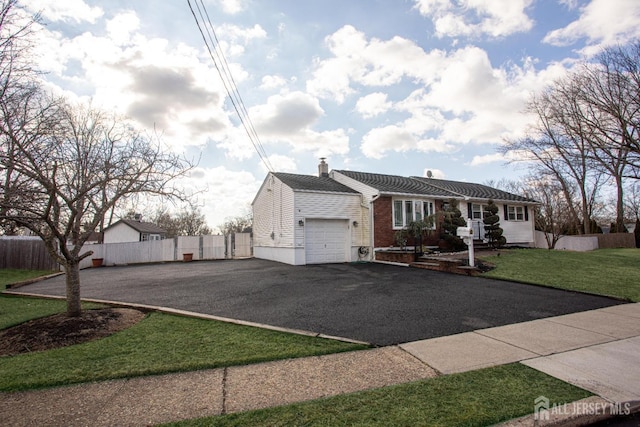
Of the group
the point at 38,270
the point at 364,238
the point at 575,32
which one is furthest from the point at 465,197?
the point at 38,270

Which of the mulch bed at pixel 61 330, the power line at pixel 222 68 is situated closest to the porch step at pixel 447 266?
the power line at pixel 222 68

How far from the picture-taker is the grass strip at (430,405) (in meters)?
2.69

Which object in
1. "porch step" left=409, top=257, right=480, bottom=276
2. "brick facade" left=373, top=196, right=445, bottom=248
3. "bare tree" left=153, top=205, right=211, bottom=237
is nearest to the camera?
"porch step" left=409, top=257, right=480, bottom=276

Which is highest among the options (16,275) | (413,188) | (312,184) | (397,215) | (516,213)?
(312,184)

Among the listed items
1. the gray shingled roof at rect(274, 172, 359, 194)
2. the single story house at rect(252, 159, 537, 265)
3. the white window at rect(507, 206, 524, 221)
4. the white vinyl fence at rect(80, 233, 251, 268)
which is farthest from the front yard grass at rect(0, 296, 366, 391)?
the white window at rect(507, 206, 524, 221)

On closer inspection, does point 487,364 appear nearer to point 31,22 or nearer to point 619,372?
point 619,372

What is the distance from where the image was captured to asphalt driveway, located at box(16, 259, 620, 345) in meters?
5.57

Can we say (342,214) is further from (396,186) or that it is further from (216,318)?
(216,318)

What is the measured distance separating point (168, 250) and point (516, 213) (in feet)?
76.4

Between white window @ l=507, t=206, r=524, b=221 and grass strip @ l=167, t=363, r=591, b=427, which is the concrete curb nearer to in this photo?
grass strip @ l=167, t=363, r=591, b=427

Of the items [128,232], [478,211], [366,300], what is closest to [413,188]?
[478,211]

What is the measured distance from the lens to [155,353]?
4.30 metres

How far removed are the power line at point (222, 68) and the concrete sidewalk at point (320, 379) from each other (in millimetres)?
8159

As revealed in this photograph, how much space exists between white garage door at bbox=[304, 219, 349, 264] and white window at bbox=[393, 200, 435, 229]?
103 inches
